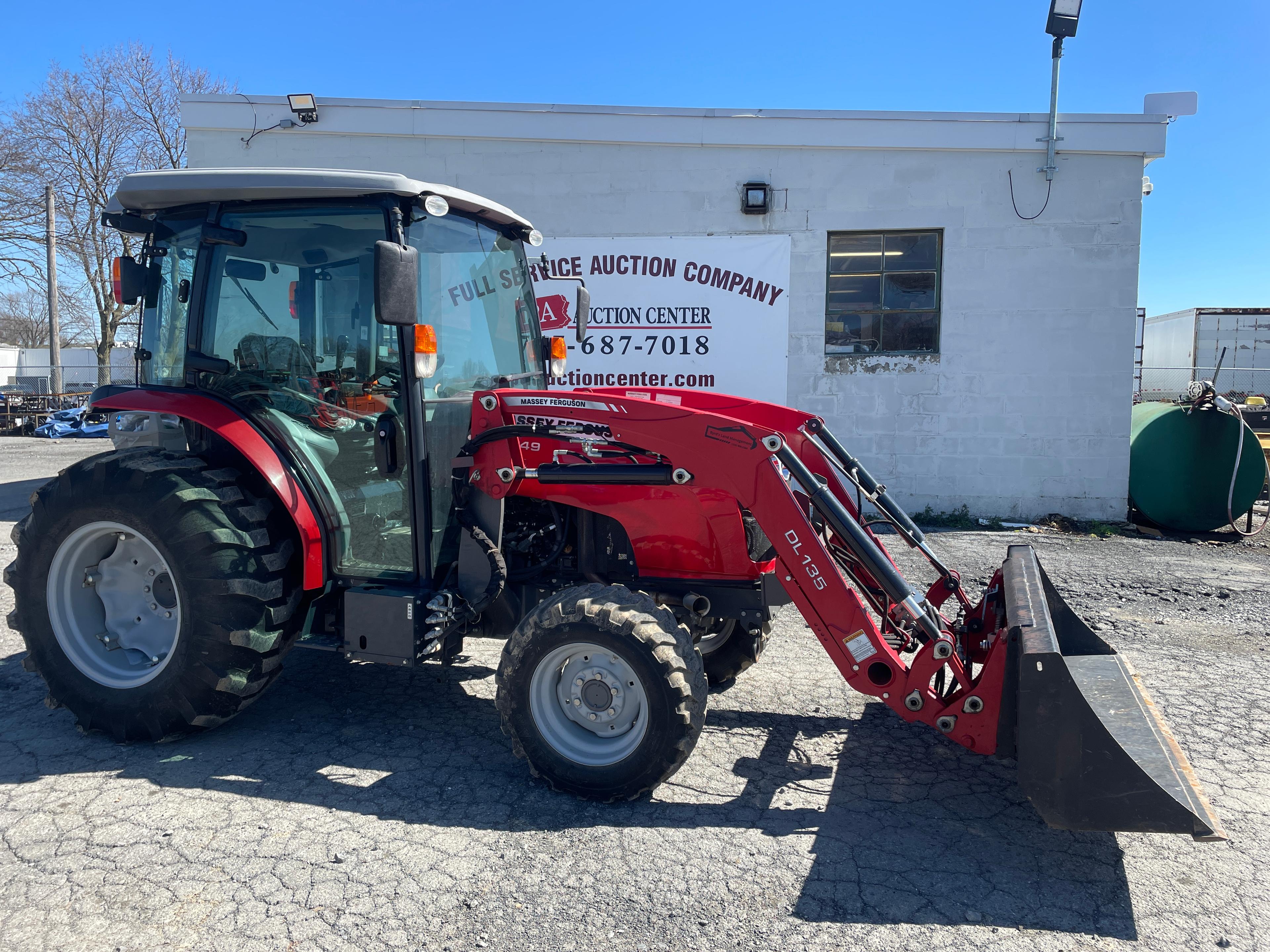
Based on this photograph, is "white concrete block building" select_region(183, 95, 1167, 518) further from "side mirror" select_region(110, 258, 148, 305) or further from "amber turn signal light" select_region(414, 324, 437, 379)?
"amber turn signal light" select_region(414, 324, 437, 379)

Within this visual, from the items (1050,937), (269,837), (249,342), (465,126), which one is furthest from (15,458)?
(1050,937)

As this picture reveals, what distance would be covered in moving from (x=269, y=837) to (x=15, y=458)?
1551 centimetres

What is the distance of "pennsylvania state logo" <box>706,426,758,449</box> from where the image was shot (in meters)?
3.29

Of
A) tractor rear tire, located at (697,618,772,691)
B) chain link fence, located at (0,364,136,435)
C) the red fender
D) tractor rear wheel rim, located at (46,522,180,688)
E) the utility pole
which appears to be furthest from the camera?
the utility pole

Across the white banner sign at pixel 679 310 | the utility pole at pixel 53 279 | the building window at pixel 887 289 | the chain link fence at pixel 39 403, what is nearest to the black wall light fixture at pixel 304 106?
the white banner sign at pixel 679 310

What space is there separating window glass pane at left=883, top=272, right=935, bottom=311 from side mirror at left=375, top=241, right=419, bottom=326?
23.2ft

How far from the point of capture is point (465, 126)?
9289mm

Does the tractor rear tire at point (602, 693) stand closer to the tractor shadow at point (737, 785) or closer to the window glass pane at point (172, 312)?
the tractor shadow at point (737, 785)

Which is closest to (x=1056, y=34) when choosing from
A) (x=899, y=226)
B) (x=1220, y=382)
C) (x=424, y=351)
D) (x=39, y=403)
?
(x=899, y=226)

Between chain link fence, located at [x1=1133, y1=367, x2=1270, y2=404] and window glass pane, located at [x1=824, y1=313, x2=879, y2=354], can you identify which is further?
chain link fence, located at [x1=1133, y1=367, x2=1270, y2=404]

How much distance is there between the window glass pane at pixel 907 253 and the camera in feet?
30.2

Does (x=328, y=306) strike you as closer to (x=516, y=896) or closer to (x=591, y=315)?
(x=516, y=896)

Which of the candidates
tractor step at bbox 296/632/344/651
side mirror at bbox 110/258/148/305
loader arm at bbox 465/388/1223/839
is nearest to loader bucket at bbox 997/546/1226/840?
loader arm at bbox 465/388/1223/839

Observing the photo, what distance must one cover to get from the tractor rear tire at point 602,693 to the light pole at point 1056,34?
7.91 m
